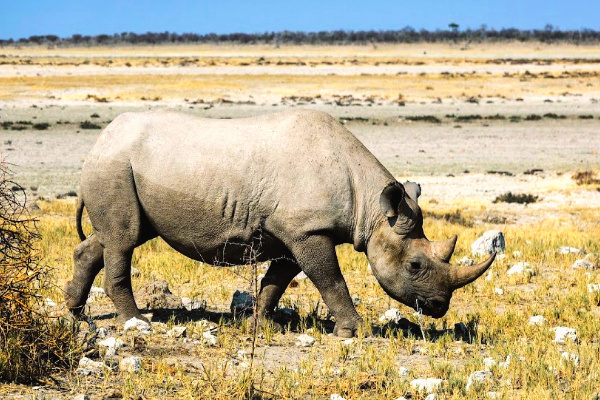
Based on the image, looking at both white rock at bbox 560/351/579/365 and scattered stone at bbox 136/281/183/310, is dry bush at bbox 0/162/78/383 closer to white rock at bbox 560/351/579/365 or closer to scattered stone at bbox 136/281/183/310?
scattered stone at bbox 136/281/183/310

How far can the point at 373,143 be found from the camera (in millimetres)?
32969

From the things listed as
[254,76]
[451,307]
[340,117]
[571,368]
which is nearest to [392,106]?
[340,117]

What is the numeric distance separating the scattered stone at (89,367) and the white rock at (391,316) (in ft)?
12.2

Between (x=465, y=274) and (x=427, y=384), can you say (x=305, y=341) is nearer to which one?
(x=465, y=274)

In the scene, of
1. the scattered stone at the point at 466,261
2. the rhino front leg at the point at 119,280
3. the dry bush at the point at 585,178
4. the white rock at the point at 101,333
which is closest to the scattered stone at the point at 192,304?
the rhino front leg at the point at 119,280

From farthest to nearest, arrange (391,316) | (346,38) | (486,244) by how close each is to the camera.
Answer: (346,38)
(486,244)
(391,316)

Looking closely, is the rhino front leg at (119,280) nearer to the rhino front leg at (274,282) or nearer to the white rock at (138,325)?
the white rock at (138,325)

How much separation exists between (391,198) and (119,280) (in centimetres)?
278

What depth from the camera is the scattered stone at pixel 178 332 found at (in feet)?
29.0

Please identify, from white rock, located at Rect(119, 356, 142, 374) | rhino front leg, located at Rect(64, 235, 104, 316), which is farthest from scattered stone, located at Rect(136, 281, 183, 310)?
white rock, located at Rect(119, 356, 142, 374)

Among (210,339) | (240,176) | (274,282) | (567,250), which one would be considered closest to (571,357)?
(274,282)

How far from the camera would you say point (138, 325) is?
902 centimetres

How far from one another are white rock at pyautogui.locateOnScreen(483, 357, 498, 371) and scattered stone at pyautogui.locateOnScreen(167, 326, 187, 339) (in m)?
2.75

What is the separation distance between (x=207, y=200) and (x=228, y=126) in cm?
82
